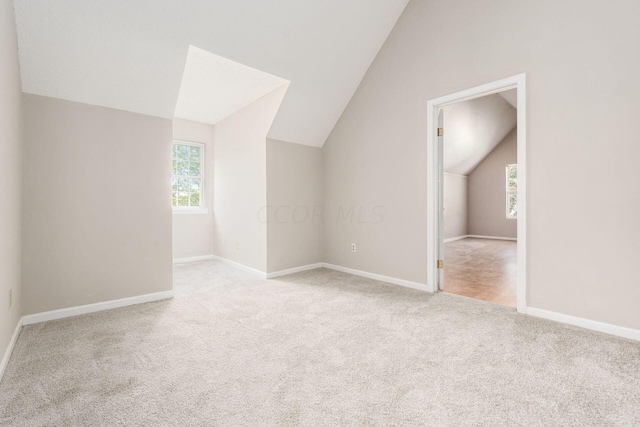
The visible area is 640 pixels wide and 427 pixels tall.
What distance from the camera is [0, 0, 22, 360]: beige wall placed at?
1.73 metres

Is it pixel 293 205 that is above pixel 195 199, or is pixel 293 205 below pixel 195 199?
below

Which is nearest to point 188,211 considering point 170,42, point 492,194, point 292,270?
point 292,270

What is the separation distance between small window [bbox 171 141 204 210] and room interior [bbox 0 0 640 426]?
138 centimetres

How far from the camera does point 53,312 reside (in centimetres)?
253

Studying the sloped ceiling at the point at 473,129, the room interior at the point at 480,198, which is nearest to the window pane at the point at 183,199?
the room interior at the point at 480,198

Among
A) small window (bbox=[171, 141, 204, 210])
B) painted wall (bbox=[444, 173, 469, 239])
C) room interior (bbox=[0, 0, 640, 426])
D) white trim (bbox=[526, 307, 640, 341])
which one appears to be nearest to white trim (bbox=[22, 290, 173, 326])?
room interior (bbox=[0, 0, 640, 426])

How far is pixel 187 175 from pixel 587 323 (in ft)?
18.4

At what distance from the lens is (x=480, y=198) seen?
356 inches

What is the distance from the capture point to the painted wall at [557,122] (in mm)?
2152

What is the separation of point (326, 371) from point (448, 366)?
742 millimetres

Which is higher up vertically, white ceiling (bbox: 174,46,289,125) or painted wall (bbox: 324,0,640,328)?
white ceiling (bbox: 174,46,289,125)

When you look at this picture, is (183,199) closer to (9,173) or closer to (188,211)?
(188,211)

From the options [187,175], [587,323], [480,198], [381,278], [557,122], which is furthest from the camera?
→ [480,198]

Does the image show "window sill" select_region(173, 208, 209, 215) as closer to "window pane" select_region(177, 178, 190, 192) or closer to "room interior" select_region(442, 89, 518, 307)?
"window pane" select_region(177, 178, 190, 192)
